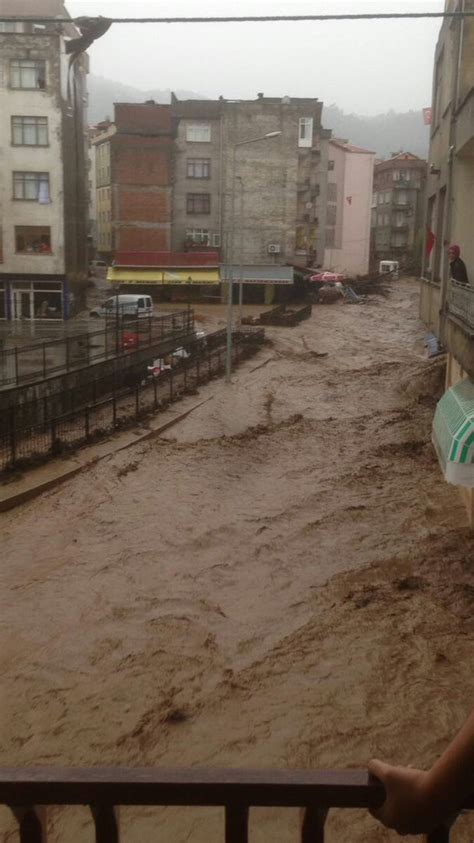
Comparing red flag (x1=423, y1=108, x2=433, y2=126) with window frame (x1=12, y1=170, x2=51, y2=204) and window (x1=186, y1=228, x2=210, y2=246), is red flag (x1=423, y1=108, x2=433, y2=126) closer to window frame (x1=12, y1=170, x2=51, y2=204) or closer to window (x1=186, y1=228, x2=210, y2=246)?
window frame (x1=12, y1=170, x2=51, y2=204)

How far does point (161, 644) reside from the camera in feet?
35.4

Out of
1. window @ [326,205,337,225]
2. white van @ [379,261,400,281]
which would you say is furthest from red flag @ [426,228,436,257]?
white van @ [379,261,400,281]

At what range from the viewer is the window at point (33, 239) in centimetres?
4547

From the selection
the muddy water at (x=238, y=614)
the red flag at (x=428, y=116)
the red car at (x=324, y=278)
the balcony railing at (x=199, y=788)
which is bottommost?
the muddy water at (x=238, y=614)

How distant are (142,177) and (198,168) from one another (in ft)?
15.3

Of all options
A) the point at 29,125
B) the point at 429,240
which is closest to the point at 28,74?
the point at 29,125

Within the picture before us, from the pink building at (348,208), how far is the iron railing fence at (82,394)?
49655 mm

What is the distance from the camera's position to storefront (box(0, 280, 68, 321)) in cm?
4575

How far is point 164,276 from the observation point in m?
56.4

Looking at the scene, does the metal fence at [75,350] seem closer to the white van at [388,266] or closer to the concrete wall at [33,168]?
the concrete wall at [33,168]

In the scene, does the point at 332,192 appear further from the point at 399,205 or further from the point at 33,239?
the point at 33,239

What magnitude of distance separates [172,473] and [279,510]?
3606 mm

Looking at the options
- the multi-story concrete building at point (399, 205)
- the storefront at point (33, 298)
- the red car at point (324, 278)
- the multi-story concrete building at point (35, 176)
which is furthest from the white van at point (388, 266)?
the storefront at point (33, 298)

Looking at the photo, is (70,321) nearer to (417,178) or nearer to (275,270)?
(275,270)
